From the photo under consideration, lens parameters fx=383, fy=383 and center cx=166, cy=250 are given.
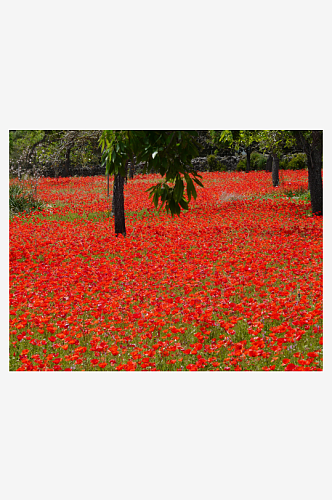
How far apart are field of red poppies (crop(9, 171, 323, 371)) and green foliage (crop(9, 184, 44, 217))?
576 mm

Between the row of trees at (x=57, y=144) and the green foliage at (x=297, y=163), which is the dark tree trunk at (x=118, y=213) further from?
the green foliage at (x=297, y=163)

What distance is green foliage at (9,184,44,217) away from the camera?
32.0ft

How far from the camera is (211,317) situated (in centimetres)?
425

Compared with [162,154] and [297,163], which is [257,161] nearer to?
[297,163]

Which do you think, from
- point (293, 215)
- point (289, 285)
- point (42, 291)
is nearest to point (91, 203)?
point (293, 215)

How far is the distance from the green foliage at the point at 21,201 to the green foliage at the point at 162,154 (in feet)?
23.8

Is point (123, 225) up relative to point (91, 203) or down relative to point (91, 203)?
down

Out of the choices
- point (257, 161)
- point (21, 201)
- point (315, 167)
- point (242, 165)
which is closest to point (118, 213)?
point (21, 201)

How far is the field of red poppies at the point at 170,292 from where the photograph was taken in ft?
11.6

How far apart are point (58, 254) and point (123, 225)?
2.00 metres

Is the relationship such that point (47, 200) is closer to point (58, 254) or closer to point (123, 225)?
point (123, 225)

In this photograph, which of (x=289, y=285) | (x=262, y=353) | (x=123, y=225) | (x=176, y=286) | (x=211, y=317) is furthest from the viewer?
(x=123, y=225)

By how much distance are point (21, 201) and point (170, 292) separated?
21.7 feet

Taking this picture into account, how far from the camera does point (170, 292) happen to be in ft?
16.3
